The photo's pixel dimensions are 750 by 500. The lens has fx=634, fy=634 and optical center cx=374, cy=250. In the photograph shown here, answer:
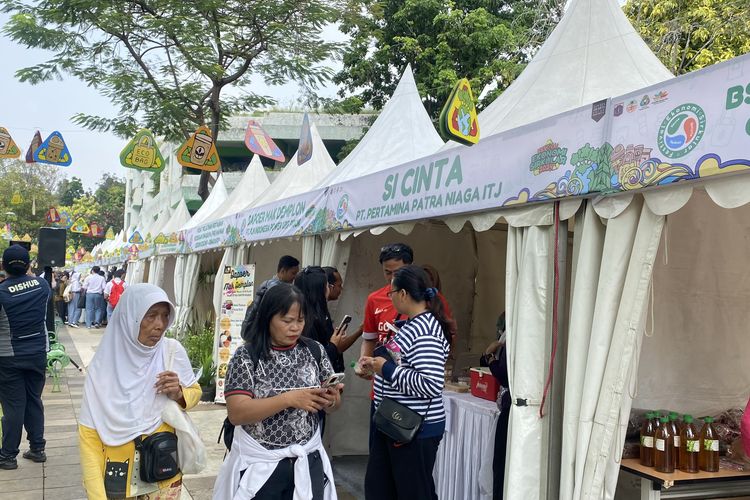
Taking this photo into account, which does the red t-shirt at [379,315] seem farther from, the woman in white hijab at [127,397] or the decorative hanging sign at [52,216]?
the decorative hanging sign at [52,216]

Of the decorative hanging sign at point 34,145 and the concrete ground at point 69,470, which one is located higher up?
the decorative hanging sign at point 34,145

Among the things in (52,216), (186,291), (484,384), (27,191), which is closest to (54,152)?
(186,291)

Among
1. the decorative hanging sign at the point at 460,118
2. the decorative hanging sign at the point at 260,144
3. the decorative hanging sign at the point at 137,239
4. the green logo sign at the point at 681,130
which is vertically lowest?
the decorative hanging sign at the point at 137,239

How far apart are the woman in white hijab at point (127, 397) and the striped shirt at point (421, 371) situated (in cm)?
108

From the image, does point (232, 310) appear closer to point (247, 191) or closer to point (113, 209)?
point (247, 191)

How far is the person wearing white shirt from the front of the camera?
19.7 meters

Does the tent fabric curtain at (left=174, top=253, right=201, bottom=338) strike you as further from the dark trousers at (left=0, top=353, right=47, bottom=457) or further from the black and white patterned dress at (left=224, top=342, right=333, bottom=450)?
the black and white patterned dress at (left=224, top=342, right=333, bottom=450)

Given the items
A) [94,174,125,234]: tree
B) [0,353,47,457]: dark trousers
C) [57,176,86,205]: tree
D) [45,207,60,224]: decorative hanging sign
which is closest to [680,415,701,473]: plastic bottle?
[0,353,47,457]: dark trousers

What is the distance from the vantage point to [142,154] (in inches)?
396

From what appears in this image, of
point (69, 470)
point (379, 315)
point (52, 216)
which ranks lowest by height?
point (69, 470)

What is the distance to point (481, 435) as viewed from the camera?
4.26m

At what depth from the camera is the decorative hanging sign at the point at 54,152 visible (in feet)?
38.5

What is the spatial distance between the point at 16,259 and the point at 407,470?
423 cm

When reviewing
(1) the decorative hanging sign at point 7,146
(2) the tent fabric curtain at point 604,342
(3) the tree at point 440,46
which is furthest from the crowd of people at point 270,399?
(3) the tree at point 440,46
